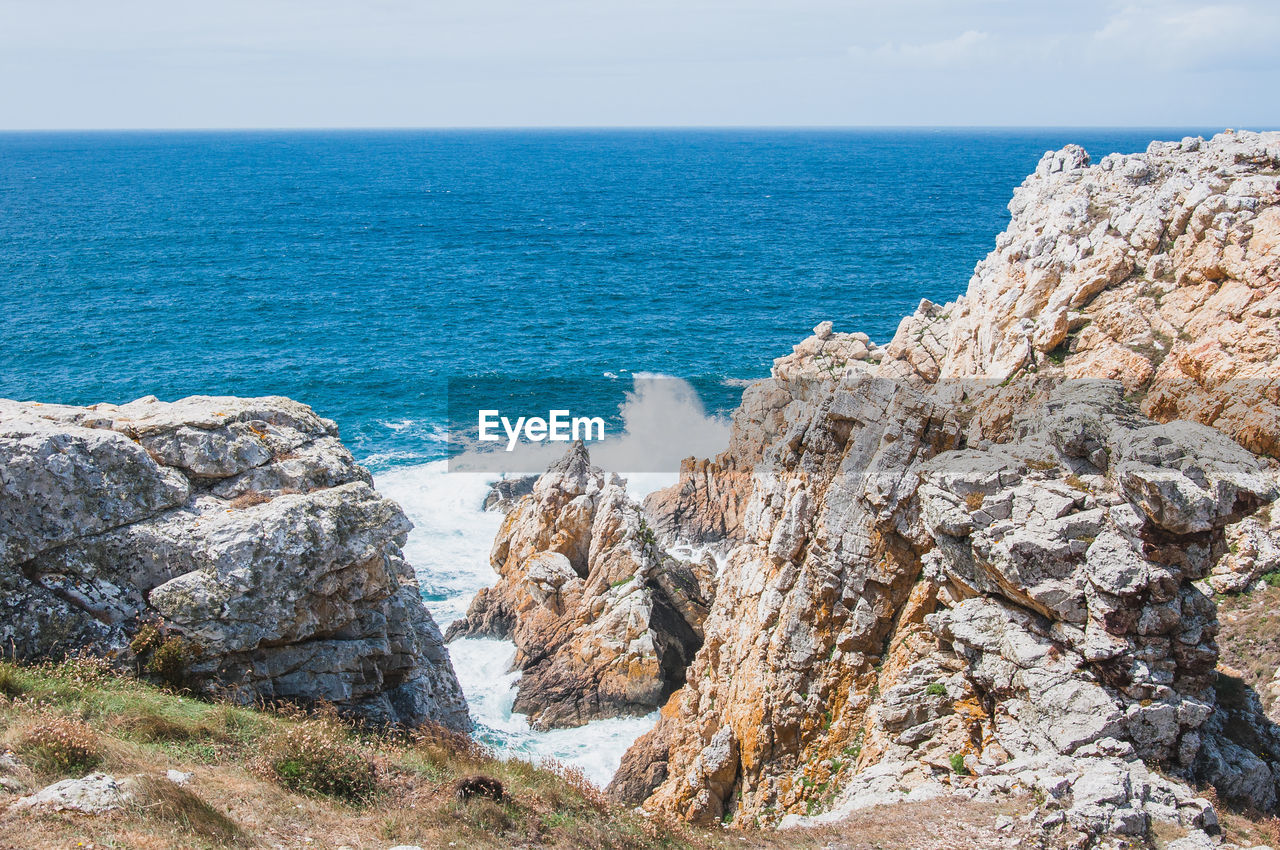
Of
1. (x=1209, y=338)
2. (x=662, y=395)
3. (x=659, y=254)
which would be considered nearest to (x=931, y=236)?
(x=659, y=254)

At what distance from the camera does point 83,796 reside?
935 cm

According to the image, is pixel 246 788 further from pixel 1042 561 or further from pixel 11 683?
pixel 1042 561

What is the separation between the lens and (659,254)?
99.4 meters

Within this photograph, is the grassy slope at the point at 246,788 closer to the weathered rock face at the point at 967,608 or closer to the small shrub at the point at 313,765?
the small shrub at the point at 313,765

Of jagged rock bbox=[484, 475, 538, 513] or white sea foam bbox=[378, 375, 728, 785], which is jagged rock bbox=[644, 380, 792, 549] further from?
jagged rock bbox=[484, 475, 538, 513]

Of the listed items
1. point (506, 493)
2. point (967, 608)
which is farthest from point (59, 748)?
point (506, 493)

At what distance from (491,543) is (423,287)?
5027cm

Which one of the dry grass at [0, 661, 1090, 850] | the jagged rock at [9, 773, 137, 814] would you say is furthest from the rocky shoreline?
the jagged rock at [9, 773, 137, 814]

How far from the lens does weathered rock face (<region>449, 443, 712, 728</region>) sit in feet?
95.7

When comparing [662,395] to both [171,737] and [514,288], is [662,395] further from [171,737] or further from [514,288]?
[171,737]

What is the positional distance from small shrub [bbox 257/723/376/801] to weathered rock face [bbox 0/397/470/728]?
2.36 metres

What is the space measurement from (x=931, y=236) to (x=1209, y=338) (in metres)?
86.5

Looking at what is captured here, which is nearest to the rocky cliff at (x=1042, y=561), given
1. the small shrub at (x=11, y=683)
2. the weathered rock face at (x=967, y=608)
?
the weathered rock face at (x=967, y=608)

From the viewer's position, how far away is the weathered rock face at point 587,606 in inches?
1148
